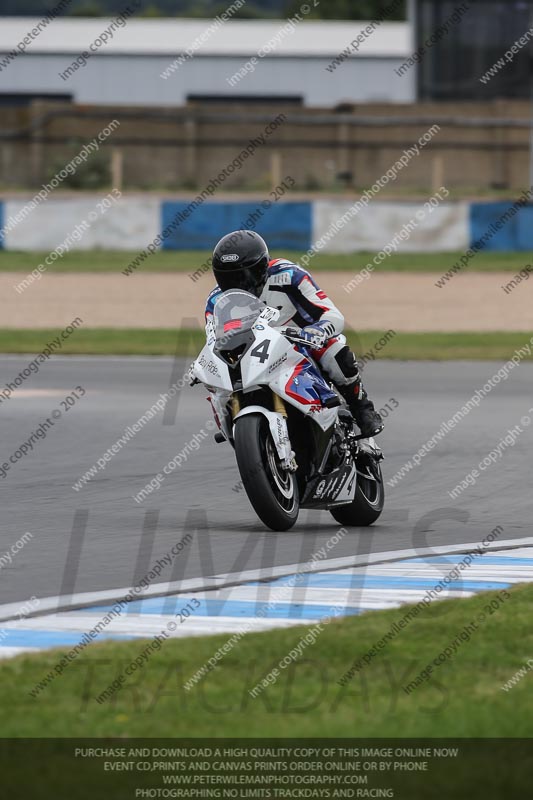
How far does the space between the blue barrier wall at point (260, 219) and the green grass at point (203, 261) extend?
1.45 ft

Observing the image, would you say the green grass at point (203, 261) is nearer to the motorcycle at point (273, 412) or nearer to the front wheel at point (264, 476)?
Answer: the motorcycle at point (273, 412)

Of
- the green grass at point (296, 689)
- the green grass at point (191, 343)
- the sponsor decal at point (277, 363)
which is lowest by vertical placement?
the green grass at point (191, 343)

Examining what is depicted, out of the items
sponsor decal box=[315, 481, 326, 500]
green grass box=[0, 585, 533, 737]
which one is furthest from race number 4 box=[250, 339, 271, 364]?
green grass box=[0, 585, 533, 737]

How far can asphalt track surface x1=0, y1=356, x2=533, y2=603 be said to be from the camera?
838cm

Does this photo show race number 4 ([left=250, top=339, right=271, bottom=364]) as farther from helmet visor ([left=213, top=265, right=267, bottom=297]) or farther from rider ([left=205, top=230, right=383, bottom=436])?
helmet visor ([left=213, top=265, right=267, bottom=297])

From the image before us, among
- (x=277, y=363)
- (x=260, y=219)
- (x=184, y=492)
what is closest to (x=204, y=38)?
(x=260, y=219)

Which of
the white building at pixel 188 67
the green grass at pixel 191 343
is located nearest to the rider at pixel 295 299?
the green grass at pixel 191 343

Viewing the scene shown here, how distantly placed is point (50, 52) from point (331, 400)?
58.1 metres

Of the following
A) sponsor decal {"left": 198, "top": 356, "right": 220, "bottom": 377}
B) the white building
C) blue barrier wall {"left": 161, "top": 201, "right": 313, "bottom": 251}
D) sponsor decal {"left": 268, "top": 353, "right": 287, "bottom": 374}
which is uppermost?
sponsor decal {"left": 268, "top": 353, "right": 287, "bottom": 374}

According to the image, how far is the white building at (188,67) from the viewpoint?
Answer: 64.8 m

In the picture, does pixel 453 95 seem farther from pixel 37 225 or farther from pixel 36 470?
pixel 36 470

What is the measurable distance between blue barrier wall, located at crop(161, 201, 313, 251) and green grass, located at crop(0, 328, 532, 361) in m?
12.3

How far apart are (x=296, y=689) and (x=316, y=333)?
3683mm

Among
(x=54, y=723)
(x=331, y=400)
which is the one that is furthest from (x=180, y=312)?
(x=54, y=723)
